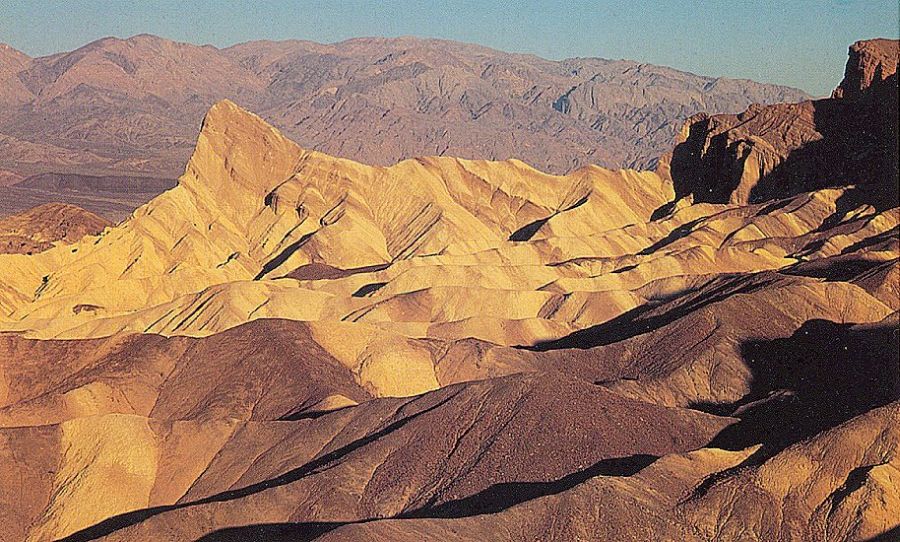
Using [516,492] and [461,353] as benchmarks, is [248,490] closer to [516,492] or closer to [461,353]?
[516,492]

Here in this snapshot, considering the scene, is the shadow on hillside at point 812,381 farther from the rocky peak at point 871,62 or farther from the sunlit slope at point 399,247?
the rocky peak at point 871,62

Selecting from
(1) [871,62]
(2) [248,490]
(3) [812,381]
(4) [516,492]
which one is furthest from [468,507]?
(1) [871,62]

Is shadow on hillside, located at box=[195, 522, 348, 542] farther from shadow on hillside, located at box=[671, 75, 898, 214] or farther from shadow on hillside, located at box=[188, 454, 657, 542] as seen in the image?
shadow on hillside, located at box=[671, 75, 898, 214]

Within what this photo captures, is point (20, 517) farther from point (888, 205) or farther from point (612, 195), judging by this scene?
point (612, 195)

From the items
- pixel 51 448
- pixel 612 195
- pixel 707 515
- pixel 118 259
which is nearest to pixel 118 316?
pixel 118 259

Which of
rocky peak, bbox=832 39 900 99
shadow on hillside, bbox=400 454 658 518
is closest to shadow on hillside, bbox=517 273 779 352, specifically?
shadow on hillside, bbox=400 454 658 518

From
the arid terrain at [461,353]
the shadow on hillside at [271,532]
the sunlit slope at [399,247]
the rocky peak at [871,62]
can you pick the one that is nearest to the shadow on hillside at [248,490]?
the arid terrain at [461,353]
